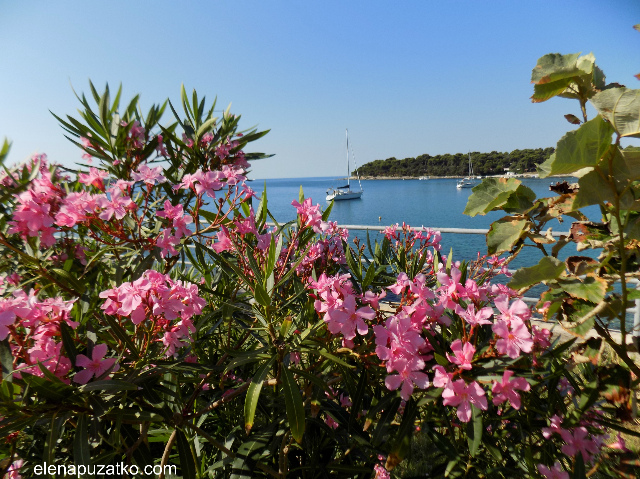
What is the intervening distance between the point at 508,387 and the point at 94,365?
0.79m

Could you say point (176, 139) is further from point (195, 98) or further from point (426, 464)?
point (426, 464)

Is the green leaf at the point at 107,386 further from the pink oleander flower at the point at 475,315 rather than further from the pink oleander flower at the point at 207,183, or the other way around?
the pink oleander flower at the point at 475,315

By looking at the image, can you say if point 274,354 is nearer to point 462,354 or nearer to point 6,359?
point 462,354

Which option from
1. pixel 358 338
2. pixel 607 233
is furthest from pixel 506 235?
pixel 358 338

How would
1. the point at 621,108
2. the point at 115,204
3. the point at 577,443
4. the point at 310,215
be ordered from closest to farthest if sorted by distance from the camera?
the point at 621,108, the point at 577,443, the point at 115,204, the point at 310,215

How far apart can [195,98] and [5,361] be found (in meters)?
1.11

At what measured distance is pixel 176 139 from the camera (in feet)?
3.99

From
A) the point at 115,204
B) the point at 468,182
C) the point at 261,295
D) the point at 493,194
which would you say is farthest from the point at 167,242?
the point at 468,182

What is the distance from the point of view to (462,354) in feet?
2.05

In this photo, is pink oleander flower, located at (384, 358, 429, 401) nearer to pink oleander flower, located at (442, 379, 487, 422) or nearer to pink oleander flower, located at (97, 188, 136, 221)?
pink oleander flower, located at (442, 379, 487, 422)

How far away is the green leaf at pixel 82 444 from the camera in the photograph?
24.1 inches

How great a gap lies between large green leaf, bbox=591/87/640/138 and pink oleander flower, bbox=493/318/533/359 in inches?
12.8

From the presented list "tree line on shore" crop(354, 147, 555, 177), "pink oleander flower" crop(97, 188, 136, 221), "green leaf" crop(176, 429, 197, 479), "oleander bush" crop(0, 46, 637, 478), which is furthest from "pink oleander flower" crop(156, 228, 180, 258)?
"tree line on shore" crop(354, 147, 555, 177)

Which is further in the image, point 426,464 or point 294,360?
point 426,464
